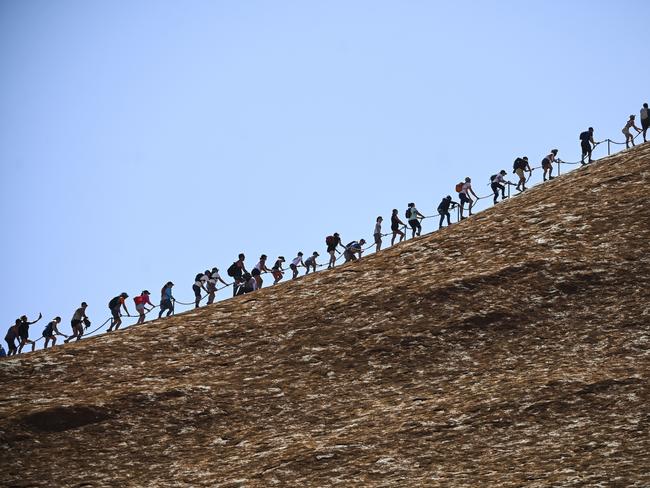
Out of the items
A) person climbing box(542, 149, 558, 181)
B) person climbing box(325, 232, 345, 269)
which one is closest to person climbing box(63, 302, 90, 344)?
person climbing box(325, 232, 345, 269)

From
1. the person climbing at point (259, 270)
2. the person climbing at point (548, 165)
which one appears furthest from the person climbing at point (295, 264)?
the person climbing at point (548, 165)

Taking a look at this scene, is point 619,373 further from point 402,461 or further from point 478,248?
point 478,248

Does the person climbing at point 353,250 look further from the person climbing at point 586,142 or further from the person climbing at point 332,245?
the person climbing at point 586,142

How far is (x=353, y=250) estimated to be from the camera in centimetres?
4822

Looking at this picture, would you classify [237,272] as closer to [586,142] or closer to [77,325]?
[77,325]

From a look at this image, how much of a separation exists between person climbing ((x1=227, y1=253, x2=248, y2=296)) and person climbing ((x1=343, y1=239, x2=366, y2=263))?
477cm

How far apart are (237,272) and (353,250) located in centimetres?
549

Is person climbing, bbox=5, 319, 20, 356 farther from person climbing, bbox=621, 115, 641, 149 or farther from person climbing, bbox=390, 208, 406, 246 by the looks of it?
person climbing, bbox=621, 115, 641, 149

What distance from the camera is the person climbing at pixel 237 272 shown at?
4775cm

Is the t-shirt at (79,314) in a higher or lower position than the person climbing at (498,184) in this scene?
lower

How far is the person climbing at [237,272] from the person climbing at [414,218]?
8067 millimetres

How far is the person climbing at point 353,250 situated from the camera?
4810 cm

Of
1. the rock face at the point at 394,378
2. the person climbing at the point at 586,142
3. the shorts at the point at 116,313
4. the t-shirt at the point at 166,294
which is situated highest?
the person climbing at the point at 586,142

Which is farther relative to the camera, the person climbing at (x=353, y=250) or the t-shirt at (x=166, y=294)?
the person climbing at (x=353, y=250)
